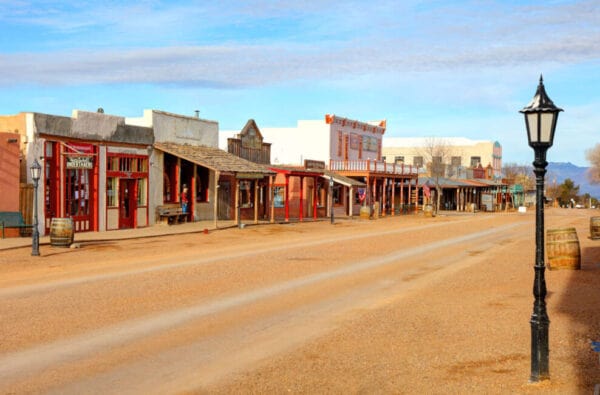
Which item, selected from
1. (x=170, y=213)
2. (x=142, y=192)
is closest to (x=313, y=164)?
Result: (x=170, y=213)

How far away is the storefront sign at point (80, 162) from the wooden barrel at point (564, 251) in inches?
642

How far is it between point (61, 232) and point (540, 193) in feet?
53.3

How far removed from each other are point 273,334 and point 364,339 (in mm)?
1211

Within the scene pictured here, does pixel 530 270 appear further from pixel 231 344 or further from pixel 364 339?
pixel 231 344

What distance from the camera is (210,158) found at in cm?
→ 3194

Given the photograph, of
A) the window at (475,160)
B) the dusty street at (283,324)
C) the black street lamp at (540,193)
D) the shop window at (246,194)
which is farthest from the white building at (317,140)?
the black street lamp at (540,193)

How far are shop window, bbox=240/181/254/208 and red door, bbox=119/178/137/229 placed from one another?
898cm

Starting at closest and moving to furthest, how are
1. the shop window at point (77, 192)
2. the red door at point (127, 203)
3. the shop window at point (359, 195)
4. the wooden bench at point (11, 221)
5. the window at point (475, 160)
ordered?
the wooden bench at point (11, 221)
the shop window at point (77, 192)
the red door at point (127, 203)
the shop window at point (359, 195)
the window at point (475, 160)

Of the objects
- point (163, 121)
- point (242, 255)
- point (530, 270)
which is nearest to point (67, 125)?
point (163, 121)

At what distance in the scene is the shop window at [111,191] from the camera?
27.8 meters

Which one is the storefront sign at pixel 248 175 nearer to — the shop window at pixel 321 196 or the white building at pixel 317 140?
the shop window at pixel 321 196

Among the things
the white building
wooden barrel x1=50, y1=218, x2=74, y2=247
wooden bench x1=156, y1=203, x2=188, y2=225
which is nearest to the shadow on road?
wooden barrel x1=50, y1=218, x2=74, y2=247

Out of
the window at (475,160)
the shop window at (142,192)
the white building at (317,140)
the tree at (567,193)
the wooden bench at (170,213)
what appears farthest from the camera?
the tree at (567,193)

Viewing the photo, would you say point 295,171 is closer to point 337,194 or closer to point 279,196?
point 279,196
